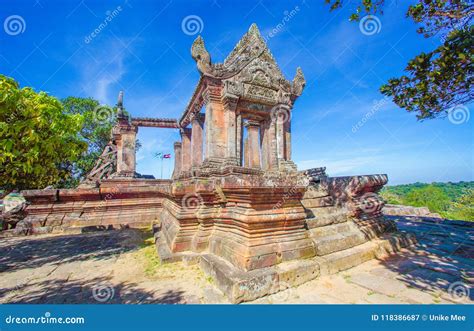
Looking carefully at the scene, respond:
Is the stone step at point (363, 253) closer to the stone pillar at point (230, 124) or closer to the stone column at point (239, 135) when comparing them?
the stone pillar at point (230, 124)

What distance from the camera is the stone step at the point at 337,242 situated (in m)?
3.17

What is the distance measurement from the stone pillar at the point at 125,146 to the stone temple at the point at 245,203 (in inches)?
3.3

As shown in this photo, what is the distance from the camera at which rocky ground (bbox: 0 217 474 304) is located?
93.9 inches

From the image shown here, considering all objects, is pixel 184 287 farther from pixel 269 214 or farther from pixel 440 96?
pixel 440 96

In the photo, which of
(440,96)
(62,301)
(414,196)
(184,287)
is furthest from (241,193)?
(414,196)

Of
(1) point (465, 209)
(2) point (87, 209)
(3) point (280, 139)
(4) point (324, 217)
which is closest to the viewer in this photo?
(4) point (324, 217)

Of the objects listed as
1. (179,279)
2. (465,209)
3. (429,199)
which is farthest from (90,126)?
(429,199)

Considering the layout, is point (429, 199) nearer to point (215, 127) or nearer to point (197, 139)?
point (197, 139)

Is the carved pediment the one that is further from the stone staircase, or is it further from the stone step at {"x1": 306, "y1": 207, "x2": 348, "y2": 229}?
the stone step at {"x1": 306, "y1": 207, "x2": 348, "y2": 229}

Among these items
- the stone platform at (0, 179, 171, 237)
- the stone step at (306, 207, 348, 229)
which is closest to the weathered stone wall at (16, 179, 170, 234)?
the stone platform at (0, 179, 171, 237)

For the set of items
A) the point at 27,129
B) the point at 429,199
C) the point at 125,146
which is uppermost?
the point at 125,146

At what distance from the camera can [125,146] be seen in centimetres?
1023

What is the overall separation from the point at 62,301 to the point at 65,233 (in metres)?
4.93

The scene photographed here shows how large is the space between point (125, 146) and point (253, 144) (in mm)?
6336
